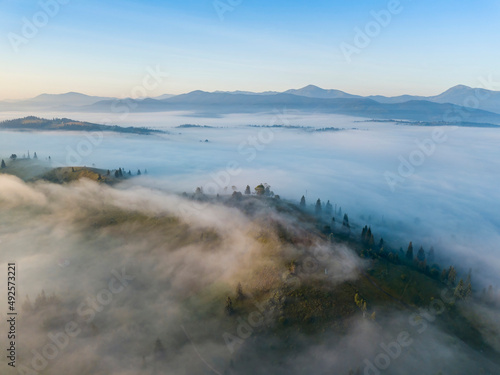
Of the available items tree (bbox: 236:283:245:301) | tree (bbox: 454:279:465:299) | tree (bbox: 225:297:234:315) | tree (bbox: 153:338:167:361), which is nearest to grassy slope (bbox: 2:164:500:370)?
tree (bbox: 236:283:245:301)

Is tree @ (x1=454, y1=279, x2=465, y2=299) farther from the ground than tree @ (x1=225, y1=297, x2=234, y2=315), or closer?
farther from the ground

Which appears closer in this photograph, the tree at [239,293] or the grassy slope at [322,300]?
the grassy slope at [322,300]

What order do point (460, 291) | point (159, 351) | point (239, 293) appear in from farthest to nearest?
point (239, 293) < point (460, 291) < point (159, 351)

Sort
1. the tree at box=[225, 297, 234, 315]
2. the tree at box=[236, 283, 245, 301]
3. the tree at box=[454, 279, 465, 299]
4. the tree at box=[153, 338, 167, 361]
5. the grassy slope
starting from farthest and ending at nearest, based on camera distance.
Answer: the tree at box=[236, 283, 245, 301] → the tree at box=[225, 297, 234, 315] → the tree at box=[454, 279, 465, 299] → the grassy slope → the tree at box=[153, 338, 167, 361]

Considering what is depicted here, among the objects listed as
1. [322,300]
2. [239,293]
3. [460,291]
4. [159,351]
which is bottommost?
[159,351]

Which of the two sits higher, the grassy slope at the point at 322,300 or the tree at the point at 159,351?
the grassy slope at the point at 322,300

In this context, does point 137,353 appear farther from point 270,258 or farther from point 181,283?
point 270,258

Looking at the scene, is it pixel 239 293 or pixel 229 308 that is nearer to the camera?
pixel 229 308

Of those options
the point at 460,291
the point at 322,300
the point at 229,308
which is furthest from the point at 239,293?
the point at 460,291

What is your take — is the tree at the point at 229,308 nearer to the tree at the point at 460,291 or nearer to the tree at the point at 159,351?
the tree at the point at 159,351

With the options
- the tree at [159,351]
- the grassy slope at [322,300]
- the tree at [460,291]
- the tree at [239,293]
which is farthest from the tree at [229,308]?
the tree at [460,291]

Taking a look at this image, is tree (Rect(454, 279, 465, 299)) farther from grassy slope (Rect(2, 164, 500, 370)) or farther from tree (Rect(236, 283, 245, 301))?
tree (Rect(236, 283, 245, 301))

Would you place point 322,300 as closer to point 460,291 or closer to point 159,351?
point 460,291
